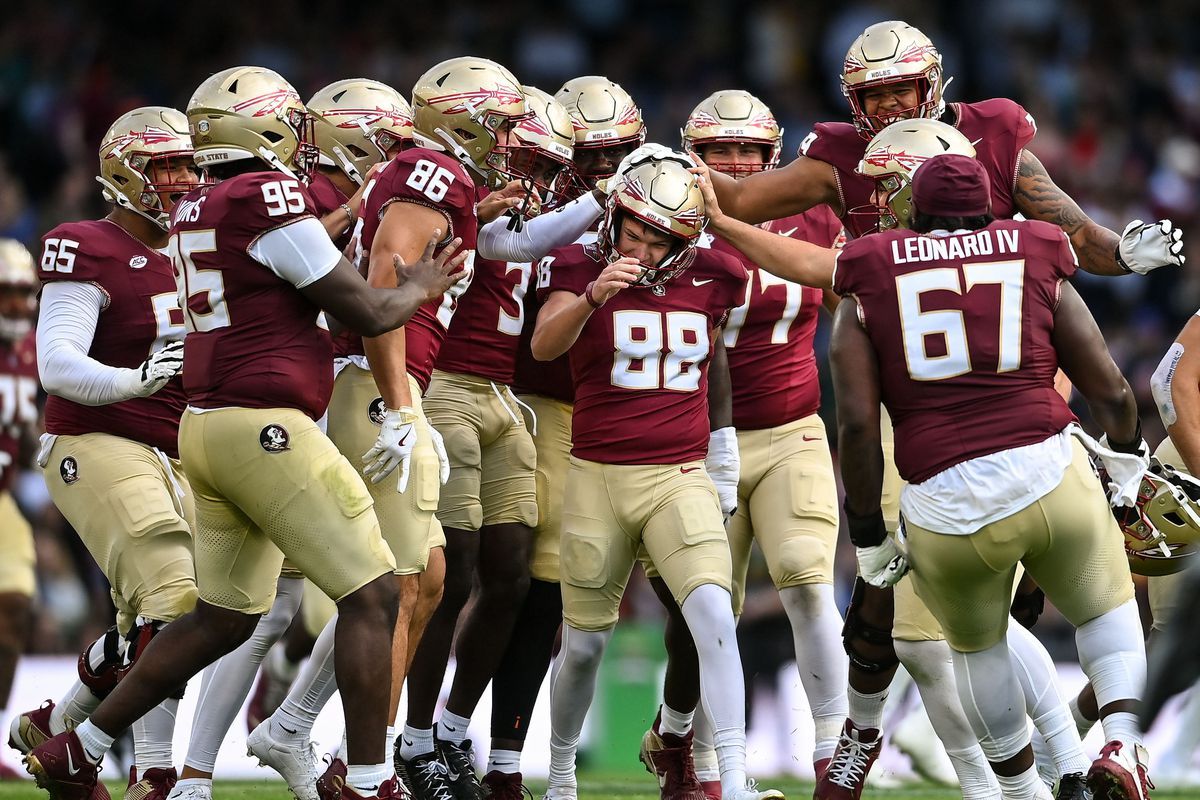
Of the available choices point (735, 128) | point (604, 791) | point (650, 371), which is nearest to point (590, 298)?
point (650, 371)

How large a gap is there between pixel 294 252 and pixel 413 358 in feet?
3.03

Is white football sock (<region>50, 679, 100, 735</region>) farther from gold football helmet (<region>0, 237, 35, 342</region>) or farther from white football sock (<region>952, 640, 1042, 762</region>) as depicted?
white football sock (<region>952, 640, 1042, 762</region>)

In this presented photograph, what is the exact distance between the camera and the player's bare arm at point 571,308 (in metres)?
5.60

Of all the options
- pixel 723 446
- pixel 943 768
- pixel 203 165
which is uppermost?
pixel 203 165

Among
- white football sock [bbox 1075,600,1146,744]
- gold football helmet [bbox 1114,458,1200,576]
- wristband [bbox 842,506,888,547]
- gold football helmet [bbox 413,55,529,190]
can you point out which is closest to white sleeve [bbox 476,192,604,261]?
gold football helmet [bbox 413,55,529,190]

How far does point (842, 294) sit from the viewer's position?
5.07 meters

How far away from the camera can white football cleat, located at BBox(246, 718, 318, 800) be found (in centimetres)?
598

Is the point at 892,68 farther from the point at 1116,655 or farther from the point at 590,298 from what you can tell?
the point at 1116,655

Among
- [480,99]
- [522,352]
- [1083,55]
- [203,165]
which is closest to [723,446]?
[522,352]

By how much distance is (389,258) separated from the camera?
17.6 feet

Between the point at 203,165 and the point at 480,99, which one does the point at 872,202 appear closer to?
the point at 480,99

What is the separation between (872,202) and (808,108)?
7.76 meters

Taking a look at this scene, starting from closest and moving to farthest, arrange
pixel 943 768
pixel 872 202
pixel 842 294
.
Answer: pixel 842 294, pixel 872 202, pixel 943 768

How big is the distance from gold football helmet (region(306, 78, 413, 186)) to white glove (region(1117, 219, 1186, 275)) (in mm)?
2500
